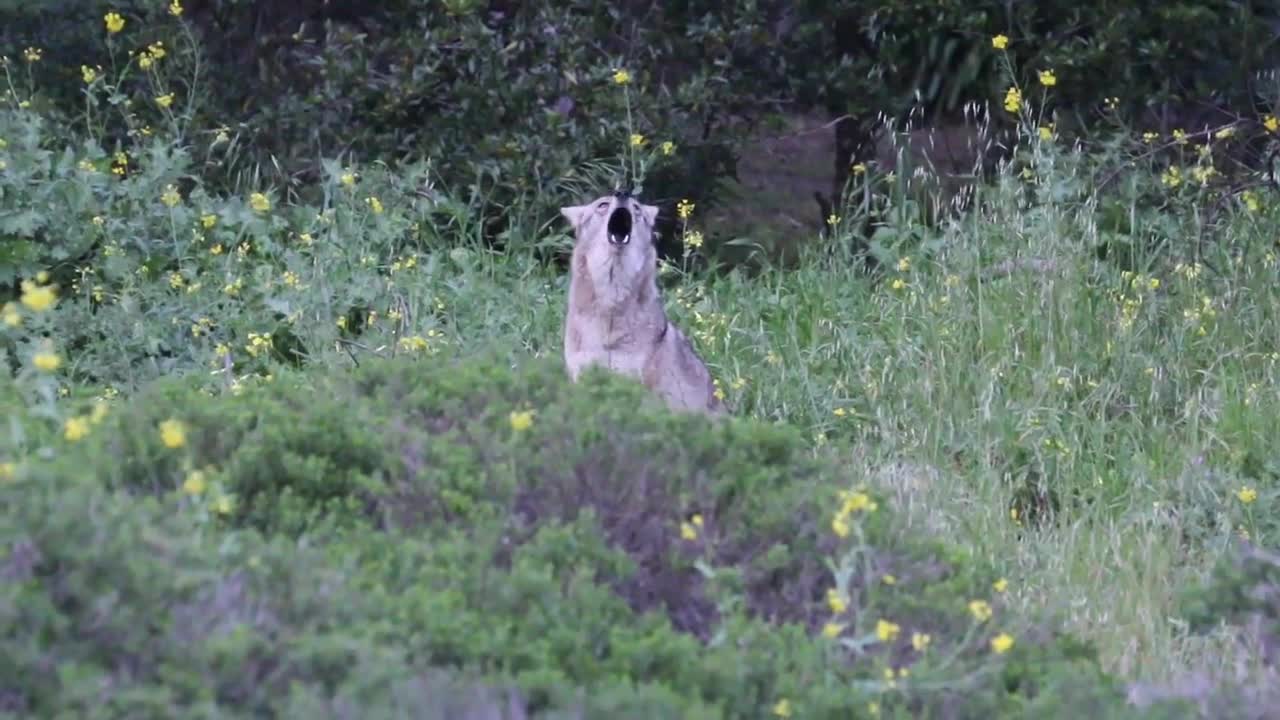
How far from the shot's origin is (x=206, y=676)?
3.38 m

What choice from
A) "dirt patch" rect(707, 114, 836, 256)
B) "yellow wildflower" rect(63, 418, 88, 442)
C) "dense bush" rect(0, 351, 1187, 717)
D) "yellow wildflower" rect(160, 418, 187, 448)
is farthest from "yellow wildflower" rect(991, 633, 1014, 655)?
"dirt patch" rect(707, 114, 836, 256)

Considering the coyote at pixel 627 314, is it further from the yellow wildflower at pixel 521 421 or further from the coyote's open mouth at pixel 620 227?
the yellow wildflower at pixel 521 421

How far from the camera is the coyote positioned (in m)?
7.13

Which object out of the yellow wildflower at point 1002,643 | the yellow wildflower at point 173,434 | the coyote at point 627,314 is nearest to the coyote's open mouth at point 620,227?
the coyote at point 627,314

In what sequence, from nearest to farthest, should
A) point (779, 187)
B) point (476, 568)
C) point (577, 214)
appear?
point (476, 568)
point (577, 214)
point (779, 187)

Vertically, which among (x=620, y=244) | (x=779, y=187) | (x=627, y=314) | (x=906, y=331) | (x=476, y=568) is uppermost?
(x=476, y=568)

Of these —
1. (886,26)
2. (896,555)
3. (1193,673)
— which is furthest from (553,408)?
(886,26)

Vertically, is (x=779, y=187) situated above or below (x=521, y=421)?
below

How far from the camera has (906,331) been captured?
812 cm

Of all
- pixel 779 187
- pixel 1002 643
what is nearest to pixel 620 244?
pixel 1002 643

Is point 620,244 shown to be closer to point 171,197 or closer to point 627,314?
point 627,314

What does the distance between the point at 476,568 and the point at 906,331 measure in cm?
451

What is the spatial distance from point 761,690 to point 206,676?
1122 mm

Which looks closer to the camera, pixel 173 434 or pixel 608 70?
pixel 173 434
